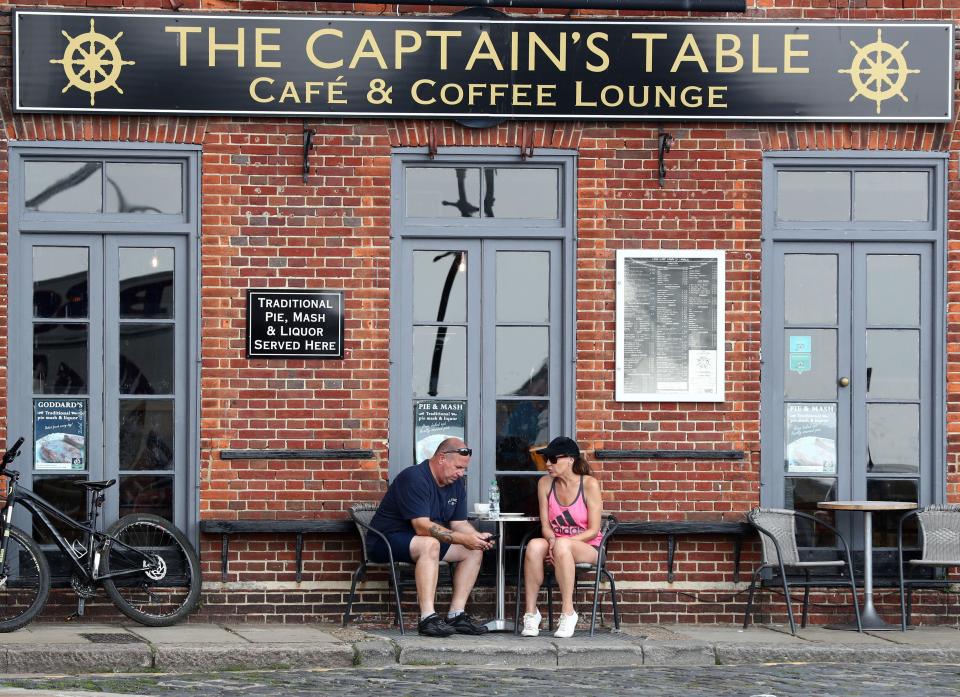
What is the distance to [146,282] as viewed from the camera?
12.4 metres

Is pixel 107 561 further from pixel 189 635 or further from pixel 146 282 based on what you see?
pixel 146 282

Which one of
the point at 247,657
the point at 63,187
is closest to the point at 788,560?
the point at 247,657

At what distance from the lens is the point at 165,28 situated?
12250 millimetres

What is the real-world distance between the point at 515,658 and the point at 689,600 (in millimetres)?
2048

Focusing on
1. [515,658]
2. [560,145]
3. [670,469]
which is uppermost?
[560,145]

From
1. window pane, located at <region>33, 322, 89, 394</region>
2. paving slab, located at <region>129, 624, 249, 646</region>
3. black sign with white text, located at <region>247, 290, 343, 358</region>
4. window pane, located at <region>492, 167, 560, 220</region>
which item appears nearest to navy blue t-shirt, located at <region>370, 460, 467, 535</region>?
black sign with white text, located at <region>247, 290, 343, 358</region>

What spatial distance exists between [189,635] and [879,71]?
6.11 metres

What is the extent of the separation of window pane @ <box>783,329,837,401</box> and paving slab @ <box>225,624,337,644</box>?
376 cm

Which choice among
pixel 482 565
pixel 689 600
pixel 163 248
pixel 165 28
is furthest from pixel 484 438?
pixel 165 28

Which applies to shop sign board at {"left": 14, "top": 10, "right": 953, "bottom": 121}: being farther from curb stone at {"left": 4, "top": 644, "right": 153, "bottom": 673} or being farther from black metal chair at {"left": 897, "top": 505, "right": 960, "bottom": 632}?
curb stone at {"left": 4, "top": 644, "right": 153, "bottom": 673}

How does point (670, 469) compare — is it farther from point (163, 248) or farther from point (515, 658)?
point (163, 248)

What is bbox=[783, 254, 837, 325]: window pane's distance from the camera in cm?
1275

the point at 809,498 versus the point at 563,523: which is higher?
the point at 809,498

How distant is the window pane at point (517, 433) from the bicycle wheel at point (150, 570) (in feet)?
7.41
